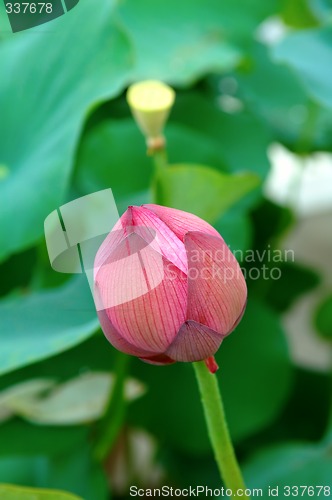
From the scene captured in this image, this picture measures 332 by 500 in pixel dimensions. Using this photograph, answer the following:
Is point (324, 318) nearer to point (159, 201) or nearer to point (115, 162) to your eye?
point (115, 162)

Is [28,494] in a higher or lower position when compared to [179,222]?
lower

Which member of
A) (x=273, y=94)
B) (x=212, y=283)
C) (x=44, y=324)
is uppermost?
(x=212, y=283)

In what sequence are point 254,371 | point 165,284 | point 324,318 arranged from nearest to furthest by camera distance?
point 165,284
point 254,371
point 324,318

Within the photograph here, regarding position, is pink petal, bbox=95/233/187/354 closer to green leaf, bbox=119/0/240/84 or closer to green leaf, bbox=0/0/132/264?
green leaf, bbox=0/0/132/264

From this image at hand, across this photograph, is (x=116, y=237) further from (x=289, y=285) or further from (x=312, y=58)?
(x=289, y=285)

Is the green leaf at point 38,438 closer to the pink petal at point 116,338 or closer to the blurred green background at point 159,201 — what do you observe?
the blurred green background at point 159,201

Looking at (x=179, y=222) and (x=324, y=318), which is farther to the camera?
(x=324, y=318)

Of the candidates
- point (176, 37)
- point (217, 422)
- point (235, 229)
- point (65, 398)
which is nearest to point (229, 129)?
point (176, 37)

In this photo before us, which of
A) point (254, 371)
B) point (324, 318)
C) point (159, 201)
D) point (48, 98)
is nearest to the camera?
point (159, 201)

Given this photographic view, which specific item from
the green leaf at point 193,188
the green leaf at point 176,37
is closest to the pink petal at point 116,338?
the green leaf at point 193,188
